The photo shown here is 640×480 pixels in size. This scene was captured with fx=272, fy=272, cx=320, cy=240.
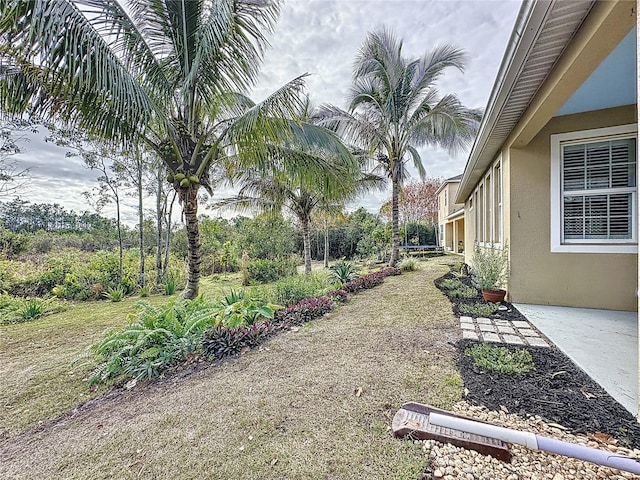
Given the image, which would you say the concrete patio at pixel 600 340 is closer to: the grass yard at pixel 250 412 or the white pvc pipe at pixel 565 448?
the white pvc pipe at pixel 565 448

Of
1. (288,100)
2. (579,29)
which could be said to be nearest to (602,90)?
(579,29)

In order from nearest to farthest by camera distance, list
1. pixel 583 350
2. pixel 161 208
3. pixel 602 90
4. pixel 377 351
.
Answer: pixel 583 350 < pixel 377 351 < pixel 602 90 < pixel 161 208

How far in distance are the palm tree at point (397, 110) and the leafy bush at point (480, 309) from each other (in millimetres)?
6102

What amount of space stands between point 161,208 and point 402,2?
10147 millimetres

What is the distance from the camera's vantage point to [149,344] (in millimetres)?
3727

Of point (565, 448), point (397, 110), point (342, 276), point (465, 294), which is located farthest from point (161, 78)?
point (397, 110)

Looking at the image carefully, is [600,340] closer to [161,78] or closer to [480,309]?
[480,309]

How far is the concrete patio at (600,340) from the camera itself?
2.53 meters

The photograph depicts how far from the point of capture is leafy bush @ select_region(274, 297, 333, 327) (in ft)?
16.0

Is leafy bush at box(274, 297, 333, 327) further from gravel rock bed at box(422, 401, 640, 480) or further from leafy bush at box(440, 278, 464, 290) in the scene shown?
leafy bush at box(440, 278, 464, 290)

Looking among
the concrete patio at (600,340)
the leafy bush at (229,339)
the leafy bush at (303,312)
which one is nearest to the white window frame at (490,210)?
the concrete patio at (600,340)

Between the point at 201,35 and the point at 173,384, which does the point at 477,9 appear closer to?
the point at 201,35

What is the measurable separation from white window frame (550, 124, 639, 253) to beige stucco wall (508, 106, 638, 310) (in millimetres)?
75

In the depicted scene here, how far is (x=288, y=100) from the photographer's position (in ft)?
16.1
